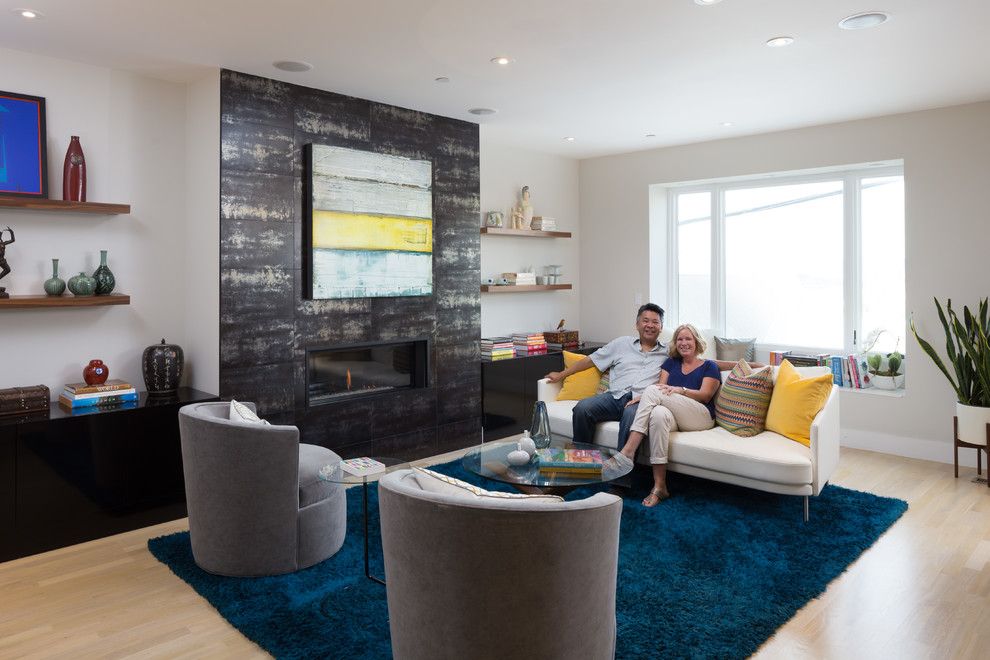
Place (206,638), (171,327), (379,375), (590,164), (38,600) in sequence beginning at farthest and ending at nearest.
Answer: (590,164) → (379,375) → (171,327) → (38,600) → (206,638)

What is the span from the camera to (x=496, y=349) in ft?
18.5

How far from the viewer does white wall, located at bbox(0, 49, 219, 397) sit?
3.74 m

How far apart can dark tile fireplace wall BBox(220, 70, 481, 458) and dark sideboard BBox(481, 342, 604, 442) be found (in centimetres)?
13

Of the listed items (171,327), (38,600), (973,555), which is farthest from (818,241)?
(38,600)

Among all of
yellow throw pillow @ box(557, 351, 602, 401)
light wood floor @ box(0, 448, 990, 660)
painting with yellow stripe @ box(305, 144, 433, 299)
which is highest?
painting with yellow stripe @ box(305, 144, 433, 299)

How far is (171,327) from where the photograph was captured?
14.1 ft

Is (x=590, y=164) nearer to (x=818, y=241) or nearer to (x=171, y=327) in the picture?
(x=818, y=241)

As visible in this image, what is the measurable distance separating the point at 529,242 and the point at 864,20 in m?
3.61

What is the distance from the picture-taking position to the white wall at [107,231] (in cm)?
374

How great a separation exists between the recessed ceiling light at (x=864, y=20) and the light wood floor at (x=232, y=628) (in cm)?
250

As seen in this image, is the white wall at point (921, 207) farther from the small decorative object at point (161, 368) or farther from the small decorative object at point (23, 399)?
the small decorative object at point (23, 399)

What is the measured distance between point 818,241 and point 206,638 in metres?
5.33

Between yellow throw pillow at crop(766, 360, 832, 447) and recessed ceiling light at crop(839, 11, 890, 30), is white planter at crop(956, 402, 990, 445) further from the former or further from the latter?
recessed ceiling light at crop(839, 11, 890, 30)

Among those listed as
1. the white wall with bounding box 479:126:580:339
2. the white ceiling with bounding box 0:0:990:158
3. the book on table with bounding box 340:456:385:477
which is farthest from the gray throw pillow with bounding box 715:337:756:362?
the book on table with bounding box 340:456:385:477
